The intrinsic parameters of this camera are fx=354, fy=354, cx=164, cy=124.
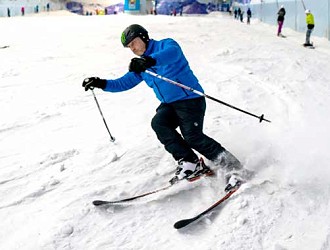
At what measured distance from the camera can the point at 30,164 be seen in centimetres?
399

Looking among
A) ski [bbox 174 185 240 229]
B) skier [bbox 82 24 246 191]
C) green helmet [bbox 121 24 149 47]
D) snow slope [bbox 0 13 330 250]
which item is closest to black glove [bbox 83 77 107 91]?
skier [bbox 82 24 246 191]

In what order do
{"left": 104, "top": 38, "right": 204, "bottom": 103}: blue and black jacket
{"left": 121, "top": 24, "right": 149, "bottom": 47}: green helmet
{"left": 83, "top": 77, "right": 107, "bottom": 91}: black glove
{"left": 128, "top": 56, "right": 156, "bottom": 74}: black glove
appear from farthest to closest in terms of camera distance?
{"left": 83, "top": 77, "right": 107, "bottom": 91}: black glove < {"left": 104, "top": 38, "right": 204, "bottom": 103}: blue and black jacket < {"left": 121, "top": 24, "right": 149, "bottom": 47}: green helmet < {"left": 128, "top": 56, "right": 156, "bottom": 74}: black glove

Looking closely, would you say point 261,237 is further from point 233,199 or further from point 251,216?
point 233,199

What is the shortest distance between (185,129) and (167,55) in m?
0.71

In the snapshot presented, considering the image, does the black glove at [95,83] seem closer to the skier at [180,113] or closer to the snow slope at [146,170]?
the skier at [180,113]

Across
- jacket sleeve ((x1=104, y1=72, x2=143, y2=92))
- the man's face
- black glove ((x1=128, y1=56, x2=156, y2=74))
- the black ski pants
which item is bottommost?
the black ski pants

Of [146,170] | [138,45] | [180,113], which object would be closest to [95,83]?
[138,45]

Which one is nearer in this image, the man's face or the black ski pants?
the man's face

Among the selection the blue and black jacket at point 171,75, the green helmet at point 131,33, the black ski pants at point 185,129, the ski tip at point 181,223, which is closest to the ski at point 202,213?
the ski tip at point 181,223

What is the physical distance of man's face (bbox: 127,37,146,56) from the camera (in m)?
3.12

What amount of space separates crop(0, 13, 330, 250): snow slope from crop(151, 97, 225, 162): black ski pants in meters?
0.29

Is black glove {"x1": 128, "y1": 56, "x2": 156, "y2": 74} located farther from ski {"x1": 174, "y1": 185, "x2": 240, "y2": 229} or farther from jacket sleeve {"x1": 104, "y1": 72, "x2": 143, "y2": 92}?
ski {"x1": 174, "y1": 185, "x2": 240, "y2": 229}

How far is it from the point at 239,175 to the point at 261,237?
2.66 feet

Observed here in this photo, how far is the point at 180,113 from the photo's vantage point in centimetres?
326
